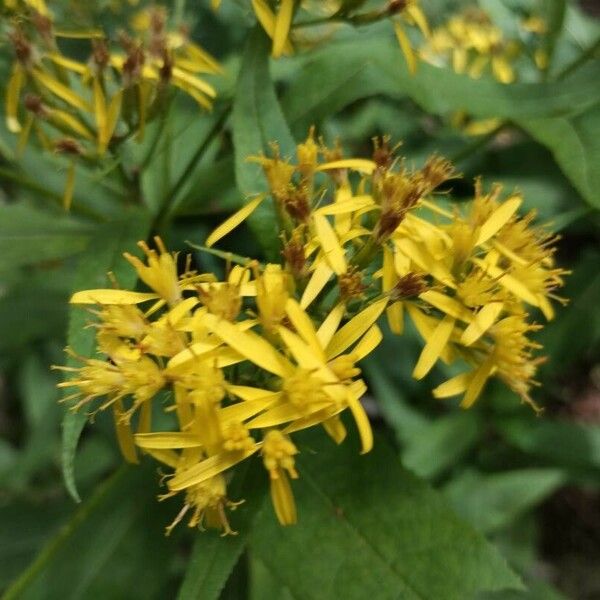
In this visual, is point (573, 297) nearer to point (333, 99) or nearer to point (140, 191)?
point (333, 99)

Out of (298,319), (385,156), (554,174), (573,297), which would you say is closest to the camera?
(298,319)

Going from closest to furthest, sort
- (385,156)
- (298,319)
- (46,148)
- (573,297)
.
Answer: (298,319) → (385,156) → (46,148) → (573,297)

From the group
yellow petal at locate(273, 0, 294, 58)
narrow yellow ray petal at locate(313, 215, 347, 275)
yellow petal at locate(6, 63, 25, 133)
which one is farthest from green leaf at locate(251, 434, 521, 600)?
yellow petal at locate(6, 63, 25, 133)

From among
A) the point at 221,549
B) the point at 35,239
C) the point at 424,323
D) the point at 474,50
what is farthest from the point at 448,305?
the point at 474,50

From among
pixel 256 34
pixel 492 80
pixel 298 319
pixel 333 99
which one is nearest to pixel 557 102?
pixel 492 80

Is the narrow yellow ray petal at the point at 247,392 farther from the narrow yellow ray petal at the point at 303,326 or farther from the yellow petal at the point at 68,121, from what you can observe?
the yellow petal at the point at 68,121

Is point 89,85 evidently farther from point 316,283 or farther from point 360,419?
point 360,419
